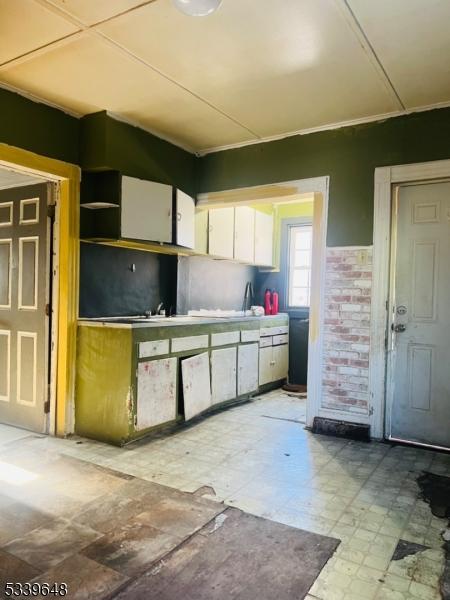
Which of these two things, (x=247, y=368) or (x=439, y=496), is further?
(x=247, y=368)

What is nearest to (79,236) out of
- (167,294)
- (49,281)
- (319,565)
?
(49,281)

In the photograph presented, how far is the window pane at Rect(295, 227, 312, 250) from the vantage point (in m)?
6.23

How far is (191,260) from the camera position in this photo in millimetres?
5031

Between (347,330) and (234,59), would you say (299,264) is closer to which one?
(347,330)

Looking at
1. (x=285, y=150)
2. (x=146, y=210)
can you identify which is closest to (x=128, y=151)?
(x=146, y=210)

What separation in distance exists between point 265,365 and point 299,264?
1.72 metres

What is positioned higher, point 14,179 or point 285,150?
point 285,150

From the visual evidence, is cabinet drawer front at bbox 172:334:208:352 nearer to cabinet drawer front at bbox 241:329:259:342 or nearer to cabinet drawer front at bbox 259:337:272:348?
cabinet drawer front at bbox 241:329:259:342

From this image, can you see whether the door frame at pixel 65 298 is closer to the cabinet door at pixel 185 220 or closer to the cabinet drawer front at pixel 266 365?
the cabinet door at pixel 185 220

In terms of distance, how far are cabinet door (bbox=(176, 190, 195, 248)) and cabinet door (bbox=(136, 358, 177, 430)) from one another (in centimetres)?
119

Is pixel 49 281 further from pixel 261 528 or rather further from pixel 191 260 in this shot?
pixel 261 528

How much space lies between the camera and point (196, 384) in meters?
4.04

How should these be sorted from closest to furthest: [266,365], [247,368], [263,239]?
[247,368] < [266,365] < [263,239]

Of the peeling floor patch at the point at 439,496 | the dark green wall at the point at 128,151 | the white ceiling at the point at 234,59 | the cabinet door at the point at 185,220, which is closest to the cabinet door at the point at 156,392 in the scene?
the cabinet door at the point at 185,220
